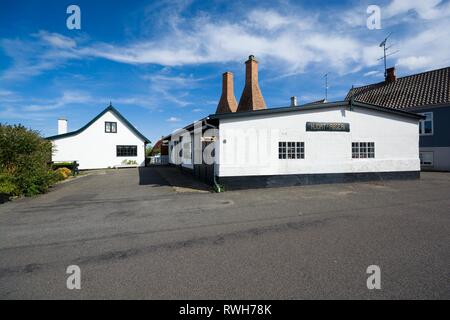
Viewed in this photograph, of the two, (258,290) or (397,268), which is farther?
(397,268)

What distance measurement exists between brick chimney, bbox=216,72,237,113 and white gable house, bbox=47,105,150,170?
11523 mm

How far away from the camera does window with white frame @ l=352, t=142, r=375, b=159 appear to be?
13.0 m

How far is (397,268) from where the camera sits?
3477mm

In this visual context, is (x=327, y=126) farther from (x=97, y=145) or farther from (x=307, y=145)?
(x=97, y=145)

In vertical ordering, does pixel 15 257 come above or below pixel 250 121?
below

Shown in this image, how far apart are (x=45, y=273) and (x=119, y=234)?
1711 mm

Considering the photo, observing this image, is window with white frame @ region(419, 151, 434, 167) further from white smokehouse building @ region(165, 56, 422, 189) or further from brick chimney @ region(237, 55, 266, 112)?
brick chimney @ region(237, 55, 266, 112)

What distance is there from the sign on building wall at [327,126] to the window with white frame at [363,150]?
1.16 meters

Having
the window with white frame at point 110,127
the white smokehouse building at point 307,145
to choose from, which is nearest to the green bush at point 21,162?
the white smokehouse building at point 307,145

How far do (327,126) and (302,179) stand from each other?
10.5 feet

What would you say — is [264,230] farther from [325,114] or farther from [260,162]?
[325,114]
